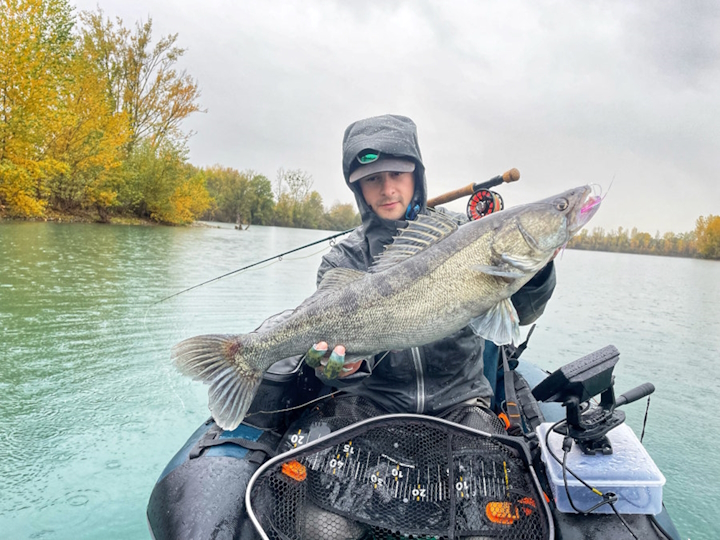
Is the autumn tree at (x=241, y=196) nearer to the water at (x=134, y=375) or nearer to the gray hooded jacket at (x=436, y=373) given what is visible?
the water at (x=134, y=375)

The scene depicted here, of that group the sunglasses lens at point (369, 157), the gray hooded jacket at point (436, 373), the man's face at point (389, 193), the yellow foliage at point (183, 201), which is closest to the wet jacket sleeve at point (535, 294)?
the gray hooded jacket at point (436, 373)

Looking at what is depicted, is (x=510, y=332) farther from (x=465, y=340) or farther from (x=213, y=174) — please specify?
(x=213, y=174)

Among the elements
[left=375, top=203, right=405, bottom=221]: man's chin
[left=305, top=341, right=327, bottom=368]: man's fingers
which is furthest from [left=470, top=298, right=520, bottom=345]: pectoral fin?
[left=375, top=203, right=405, bottom=221]: man's chin

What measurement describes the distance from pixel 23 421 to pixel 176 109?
127 feet

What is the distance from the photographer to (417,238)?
260cm

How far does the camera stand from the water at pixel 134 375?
321 centimetres

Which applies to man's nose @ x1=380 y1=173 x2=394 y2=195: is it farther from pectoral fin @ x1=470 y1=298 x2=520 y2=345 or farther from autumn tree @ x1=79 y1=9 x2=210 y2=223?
autumn tree @ x1=79 y1=9 x2=210 y2=223

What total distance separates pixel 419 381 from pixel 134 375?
3.83m

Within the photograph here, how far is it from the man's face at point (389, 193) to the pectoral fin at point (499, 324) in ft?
4.05

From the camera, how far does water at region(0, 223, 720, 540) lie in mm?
3209

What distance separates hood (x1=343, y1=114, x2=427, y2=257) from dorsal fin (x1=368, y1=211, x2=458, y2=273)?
66cm

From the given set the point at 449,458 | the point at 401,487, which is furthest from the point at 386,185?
the point at 401,487

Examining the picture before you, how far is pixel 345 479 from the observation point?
2.36 metres

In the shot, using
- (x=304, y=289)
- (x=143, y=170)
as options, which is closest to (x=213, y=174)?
(x=143, y=170)
